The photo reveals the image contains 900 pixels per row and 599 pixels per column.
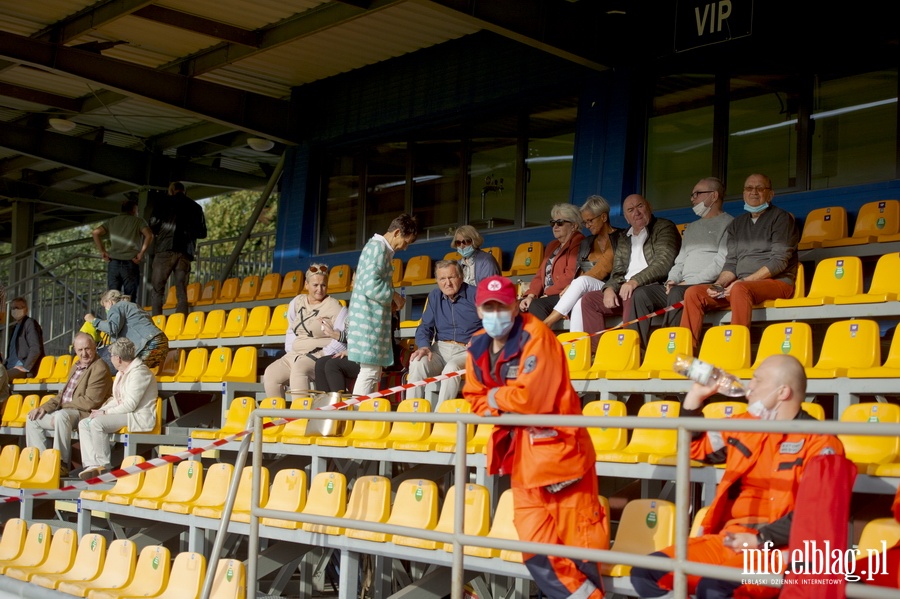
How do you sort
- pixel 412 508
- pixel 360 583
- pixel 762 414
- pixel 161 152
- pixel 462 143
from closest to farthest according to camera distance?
1. pixel 762 414
2. pixel 412 508
3. pixel 360 583
4. pixel 462 143
5. pixel 161 152

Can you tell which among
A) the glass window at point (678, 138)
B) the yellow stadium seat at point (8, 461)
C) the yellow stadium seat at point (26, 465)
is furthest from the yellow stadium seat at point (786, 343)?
the yellow stadium seat at point (8, 461)

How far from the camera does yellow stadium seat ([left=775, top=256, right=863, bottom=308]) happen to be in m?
6.44

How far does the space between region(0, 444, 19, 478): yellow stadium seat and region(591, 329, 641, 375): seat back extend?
5455mm

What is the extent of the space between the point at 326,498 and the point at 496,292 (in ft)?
7.69

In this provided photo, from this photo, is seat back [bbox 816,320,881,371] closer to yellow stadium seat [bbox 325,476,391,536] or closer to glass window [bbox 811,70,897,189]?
yellow stadium seat [bbox 325,476,391,536]

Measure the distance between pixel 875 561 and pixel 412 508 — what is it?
2.69 metres

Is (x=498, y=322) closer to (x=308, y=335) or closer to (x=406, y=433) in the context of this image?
(x=406, y=433)

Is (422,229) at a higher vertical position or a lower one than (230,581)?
higher

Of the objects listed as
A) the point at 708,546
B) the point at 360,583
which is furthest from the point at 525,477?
the point at 360,583

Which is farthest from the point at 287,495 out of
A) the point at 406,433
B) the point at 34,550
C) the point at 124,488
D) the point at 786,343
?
the point at 786,343

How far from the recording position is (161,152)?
15.8 meters

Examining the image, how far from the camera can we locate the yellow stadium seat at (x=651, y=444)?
17.1 feet

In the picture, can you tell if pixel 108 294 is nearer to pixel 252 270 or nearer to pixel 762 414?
pixel 252 270

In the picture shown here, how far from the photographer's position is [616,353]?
667 cm
